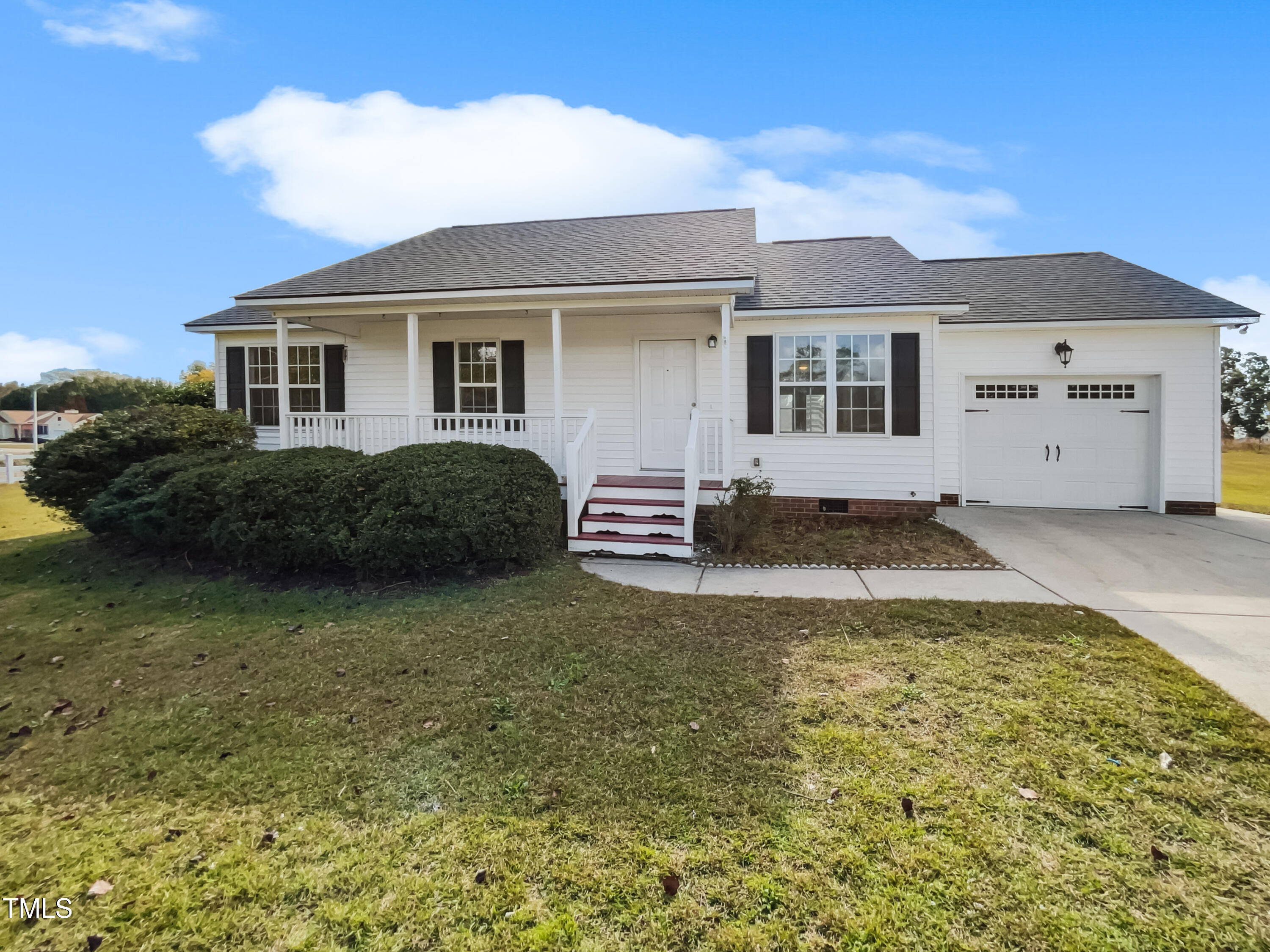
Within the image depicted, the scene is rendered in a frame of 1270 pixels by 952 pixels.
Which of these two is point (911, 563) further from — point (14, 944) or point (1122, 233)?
point (1122, 233)

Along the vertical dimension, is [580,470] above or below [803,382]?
below

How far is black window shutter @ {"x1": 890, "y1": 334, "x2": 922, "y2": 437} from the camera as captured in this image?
9055mm

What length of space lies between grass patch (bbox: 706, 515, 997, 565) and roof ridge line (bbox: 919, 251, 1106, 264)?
257 inches

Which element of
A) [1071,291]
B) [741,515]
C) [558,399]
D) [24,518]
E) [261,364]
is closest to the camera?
[741,515]

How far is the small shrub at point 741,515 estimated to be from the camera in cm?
766

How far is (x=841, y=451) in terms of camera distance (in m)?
9.40

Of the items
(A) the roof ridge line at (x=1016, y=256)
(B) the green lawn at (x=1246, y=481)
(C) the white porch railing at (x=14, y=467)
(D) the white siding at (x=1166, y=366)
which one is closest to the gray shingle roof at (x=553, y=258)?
(A) the roof ridge line at (x=1016, y=256)

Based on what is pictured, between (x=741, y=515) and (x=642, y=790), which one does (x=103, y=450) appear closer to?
(x=741, y=515)

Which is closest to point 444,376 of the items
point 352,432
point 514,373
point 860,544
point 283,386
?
point 514,373

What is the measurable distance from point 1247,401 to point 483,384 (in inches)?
1153

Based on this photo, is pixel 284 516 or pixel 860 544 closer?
pixel 284 516

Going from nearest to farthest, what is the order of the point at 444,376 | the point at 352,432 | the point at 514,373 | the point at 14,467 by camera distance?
the point at 352,432 < the point at 514,373 < the point at 444,376 < the point at 14,467

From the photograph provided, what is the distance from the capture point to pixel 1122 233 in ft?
43.1

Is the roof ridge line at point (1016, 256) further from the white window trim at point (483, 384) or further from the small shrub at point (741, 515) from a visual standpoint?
the white window trim at point (483, 384)
